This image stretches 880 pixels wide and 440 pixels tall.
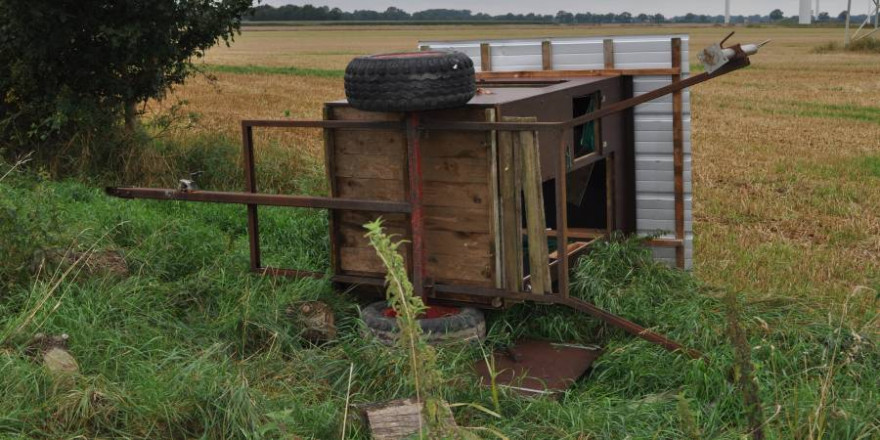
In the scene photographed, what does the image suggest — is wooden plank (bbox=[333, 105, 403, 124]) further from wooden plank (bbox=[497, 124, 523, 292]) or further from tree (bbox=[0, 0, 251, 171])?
tree (bbox=[0, 0, 251, 171])

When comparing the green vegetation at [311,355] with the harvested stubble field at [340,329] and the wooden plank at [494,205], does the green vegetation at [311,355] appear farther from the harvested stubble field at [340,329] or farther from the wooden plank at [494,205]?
the wooden plank at [494,205]

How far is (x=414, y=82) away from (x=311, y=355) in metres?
1.62

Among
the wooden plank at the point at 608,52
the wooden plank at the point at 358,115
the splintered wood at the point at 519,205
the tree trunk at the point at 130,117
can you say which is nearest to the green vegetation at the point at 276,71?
the tree trunk at the point at 130,117

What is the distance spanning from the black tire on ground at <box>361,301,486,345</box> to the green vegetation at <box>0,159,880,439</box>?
4.2 inches

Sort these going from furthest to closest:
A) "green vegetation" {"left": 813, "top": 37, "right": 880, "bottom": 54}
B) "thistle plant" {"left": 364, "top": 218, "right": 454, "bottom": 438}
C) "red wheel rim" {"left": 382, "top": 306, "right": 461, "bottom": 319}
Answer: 1. "green vegetation" {"left": 813, "top": 37, "right": 880, "bottom": 54}
2. "red wheel rim" {"left": 382, "top": 306, "right": 461, "bottom": 319}
3. "thistle plant" {"left": 364, "top": 218, "right": 454, "bottom": 438}

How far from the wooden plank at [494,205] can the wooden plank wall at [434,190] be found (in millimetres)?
15

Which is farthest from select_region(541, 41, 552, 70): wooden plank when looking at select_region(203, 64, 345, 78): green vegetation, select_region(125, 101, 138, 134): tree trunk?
select_region(203, 64, 345, 78): green vegetation

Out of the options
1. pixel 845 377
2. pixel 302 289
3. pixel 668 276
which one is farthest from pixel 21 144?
pixel 845 377

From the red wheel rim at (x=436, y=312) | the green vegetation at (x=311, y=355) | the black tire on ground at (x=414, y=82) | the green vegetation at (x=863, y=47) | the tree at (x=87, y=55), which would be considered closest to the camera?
the green vegetation at (x=311, y=355)

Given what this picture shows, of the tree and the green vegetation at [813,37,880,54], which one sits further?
the green vegetation at [813,37,880,54]

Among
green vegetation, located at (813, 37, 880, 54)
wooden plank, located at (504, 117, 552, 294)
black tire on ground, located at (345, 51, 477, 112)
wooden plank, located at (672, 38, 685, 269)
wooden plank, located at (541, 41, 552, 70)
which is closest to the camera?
black tire on ground, located at (345, 51, 477, 112)

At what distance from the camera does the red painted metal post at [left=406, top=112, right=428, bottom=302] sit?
19.7 feet

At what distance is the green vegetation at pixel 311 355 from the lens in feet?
14.3

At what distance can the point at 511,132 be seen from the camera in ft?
19.5
